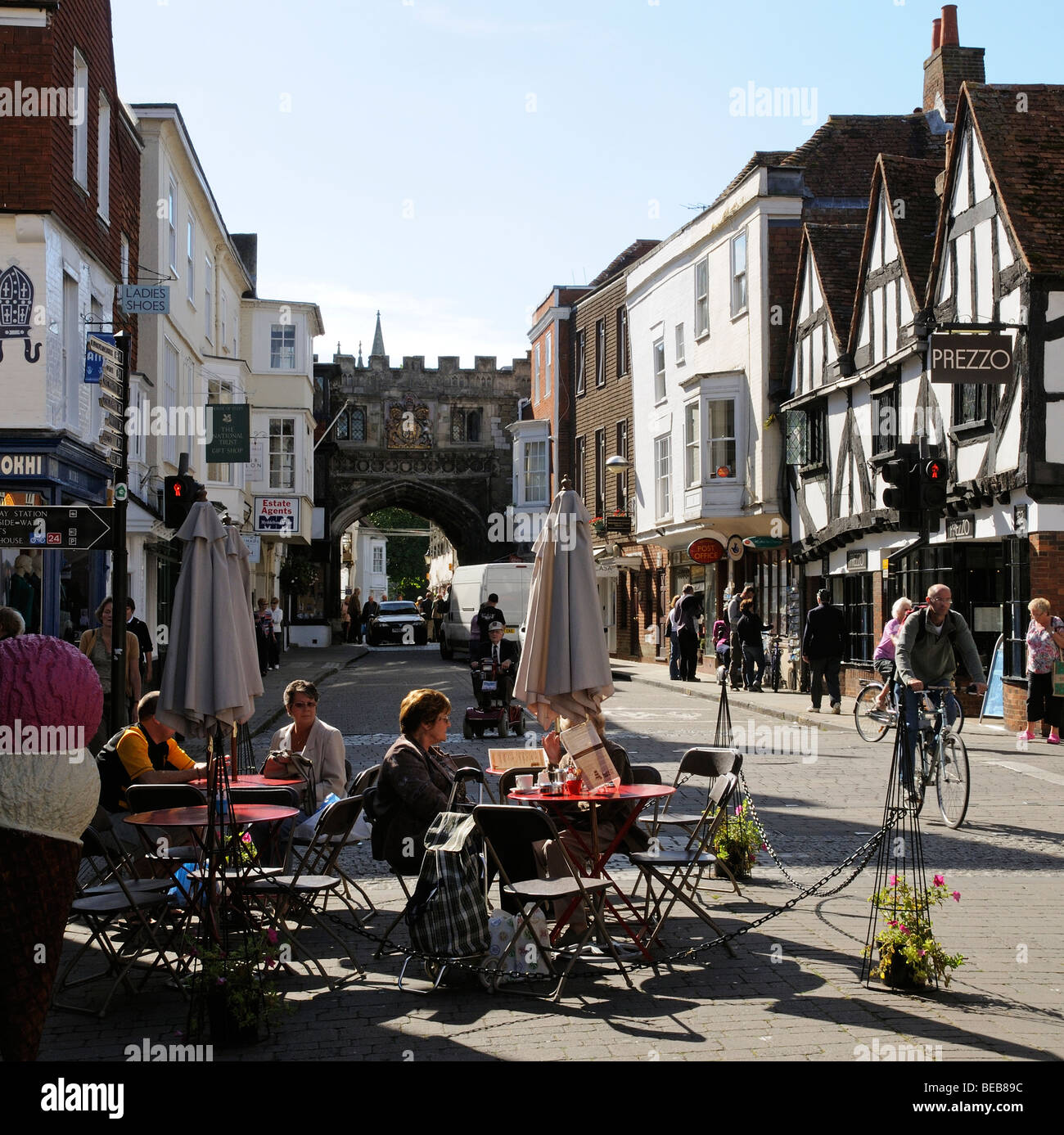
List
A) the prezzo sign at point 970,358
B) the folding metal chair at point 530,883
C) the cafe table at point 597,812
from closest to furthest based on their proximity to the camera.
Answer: the folding metal chair at point 530,883
the cafe table at point 597,812
the prezzo sign at point 970,358

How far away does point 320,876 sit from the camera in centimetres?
699

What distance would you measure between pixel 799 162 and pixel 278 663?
17437 mm

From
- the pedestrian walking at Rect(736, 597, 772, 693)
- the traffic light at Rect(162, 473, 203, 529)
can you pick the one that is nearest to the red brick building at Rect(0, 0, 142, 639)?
the traffic light at Rect(162, 473, 203, 529)

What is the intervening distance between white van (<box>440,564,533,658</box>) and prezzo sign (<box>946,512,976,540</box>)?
14.2 meters

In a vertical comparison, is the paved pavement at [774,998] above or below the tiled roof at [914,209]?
below

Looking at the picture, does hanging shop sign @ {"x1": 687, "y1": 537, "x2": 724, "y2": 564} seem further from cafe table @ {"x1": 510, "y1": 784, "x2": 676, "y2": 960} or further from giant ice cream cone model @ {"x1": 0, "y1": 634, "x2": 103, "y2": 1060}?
giant ice cream cone model @ {"x1": 0, "y1": 634, "x2": 103, "y2": 1060}

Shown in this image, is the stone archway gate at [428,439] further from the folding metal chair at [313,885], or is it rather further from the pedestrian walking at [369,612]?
the folding metal chair at [313,885]

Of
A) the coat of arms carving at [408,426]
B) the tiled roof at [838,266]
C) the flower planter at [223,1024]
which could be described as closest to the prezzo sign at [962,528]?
the tiled roof at [838,266]

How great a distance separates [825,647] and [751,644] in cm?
440

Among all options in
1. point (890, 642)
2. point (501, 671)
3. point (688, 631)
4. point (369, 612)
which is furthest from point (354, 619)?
point (890, 642)

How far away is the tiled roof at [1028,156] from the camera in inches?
725

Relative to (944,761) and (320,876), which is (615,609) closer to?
(944,761)

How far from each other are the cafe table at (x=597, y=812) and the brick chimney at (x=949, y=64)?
2683 cm

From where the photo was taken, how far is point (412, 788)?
23.6 feet
